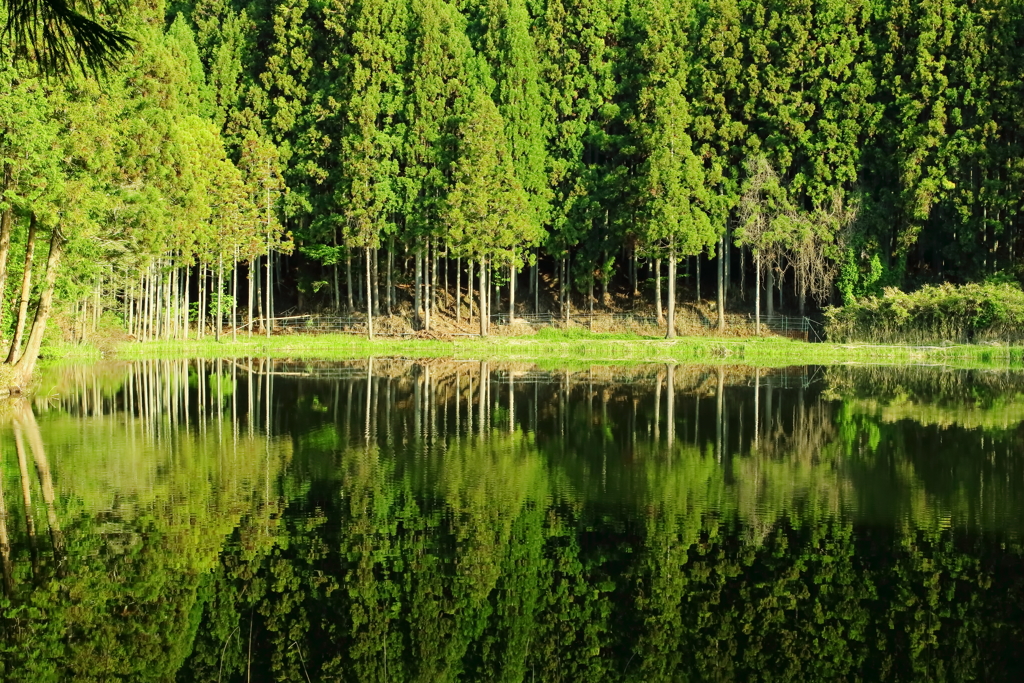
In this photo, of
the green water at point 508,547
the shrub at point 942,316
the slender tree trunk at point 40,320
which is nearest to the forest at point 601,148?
the shrub at point 942,316

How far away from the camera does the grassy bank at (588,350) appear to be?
33812 mm

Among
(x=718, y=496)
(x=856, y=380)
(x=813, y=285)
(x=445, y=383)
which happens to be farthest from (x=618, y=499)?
(x=813, y=285)

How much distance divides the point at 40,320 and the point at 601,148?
1109 inches

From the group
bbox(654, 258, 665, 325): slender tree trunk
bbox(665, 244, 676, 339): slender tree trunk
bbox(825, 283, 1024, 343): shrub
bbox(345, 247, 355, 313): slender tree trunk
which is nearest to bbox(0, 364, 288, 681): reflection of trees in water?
bbox(825, 283, 1024, 343): shrub

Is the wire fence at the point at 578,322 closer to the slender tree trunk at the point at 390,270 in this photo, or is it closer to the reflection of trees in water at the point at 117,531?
the slender tree trunk at the point at 390,270

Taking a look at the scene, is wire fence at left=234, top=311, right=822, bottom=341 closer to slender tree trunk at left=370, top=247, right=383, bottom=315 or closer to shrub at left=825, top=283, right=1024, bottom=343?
slender tree trunk at left=370, top=247, right=383, bottom=315

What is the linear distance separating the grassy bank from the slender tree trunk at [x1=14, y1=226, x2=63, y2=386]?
456 inches

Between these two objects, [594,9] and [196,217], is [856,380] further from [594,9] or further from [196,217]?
[594,9]

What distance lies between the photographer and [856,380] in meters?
27.3

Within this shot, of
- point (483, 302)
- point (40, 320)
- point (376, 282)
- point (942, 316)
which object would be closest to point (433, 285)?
point (376, 282)

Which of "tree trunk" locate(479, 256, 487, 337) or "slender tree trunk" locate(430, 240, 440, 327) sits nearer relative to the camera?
"tree trunk" locate(479, 256, 487, 337)

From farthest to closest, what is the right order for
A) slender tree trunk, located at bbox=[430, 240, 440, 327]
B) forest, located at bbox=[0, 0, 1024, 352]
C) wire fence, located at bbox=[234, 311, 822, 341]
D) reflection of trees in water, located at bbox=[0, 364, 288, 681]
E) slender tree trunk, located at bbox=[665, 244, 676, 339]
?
slender tree trunk, located at bbox=[430, 240, 440, 327] < wire fence, located at bbox=[234, 311, 822, 341] < forest, located at bbox=[0, 0, 1024, 352] < slender tree trunk, located at bbox=[665, 244, 676, 339] < reflection of trees in water, located at bbox=[0, 364, 288, 681]

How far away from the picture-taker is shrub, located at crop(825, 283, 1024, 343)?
34.9 m

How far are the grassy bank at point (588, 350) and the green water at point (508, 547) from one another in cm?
1537
